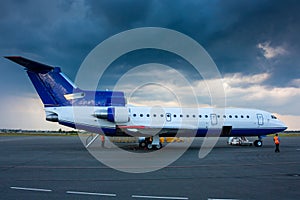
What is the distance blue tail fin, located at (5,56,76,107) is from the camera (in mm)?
19344

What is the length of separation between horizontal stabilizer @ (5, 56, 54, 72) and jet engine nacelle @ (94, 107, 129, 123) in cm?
473

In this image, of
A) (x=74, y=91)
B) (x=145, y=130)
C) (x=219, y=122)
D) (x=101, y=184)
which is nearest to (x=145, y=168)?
(x=101, y=184)

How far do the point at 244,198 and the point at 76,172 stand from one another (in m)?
6.19

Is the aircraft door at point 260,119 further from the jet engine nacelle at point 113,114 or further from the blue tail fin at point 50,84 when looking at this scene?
the blue tail fin at point 50,84

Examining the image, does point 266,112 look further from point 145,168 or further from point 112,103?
point 145,168

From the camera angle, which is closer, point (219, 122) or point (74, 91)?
point (74, 91)

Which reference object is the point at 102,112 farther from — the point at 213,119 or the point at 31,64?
the point at 213,119

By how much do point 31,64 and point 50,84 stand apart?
2.00 meters

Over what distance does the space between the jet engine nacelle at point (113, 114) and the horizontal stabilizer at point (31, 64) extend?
4.73 meters

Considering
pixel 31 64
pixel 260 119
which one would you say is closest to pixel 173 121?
pixel 260 119

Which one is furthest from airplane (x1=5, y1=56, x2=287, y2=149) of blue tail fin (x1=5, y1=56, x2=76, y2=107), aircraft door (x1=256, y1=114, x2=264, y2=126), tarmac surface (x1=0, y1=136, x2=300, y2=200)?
tarmac surface (x1=0, y1=136, x2=300, y2=200)

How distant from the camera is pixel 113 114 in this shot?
64.3 ft

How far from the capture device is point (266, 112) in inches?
1006

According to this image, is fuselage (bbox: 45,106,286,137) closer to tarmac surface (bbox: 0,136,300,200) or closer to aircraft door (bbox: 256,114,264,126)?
aircraft door (bbox: 256,114,264,126)
